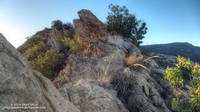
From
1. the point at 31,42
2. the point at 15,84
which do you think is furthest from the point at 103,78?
the point at 31,42

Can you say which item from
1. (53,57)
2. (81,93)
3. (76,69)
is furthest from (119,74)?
(53,57)

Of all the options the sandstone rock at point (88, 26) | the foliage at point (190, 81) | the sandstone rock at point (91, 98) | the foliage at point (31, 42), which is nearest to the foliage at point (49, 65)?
the sandstone rock at point (91, 98)

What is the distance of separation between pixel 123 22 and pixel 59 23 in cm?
760

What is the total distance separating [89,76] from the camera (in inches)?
344

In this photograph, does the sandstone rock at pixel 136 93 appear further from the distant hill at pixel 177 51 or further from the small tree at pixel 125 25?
the distant hill at pixel 177 51

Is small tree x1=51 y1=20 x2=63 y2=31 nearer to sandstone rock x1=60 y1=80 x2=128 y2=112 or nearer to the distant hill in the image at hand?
sandstone rock x1=60 y1=80 x2=128 y2=112

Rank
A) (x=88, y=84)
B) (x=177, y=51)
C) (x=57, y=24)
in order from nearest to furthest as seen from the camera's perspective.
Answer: (x=88, y=84), (x=57, y=24), (x=177, y=51)

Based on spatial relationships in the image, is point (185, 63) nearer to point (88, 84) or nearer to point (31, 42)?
point (88, 84)

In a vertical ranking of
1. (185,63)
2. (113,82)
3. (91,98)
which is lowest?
(91,98)

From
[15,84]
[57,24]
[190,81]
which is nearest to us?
[15,84]

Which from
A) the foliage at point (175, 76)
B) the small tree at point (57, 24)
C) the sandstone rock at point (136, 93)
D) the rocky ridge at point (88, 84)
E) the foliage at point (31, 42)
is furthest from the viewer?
the small tree at point (57, 24)

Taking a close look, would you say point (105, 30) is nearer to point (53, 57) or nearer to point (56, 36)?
point (56, 36)

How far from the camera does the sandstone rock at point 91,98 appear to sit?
6152 millimetres

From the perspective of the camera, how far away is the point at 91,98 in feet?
21.5
